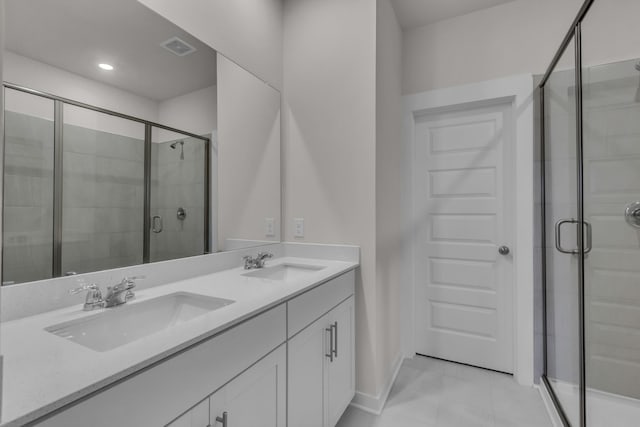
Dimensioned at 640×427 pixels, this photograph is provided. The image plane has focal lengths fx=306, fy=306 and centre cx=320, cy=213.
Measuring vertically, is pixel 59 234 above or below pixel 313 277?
above

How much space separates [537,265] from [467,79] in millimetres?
1400

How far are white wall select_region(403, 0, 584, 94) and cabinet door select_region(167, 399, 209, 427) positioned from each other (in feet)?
7.96

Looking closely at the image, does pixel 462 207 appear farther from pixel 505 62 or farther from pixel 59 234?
pixel 59 234

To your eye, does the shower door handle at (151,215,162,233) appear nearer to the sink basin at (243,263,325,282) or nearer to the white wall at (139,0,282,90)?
the sink basin at (243,263,325,282)

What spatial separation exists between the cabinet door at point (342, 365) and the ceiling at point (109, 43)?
1.33 m

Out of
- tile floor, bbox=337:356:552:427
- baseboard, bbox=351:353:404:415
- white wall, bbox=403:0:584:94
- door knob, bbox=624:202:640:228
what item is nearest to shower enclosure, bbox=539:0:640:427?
door knob, bbox=624:202:640:228

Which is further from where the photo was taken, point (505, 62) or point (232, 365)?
point (505, 62)

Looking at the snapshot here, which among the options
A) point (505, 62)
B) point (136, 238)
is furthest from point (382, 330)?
point (505, 62)

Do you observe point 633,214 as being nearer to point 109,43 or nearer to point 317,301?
point 317,301

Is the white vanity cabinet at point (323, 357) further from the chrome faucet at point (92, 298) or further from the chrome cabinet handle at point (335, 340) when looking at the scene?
the chrome faucet at point (92, 298)

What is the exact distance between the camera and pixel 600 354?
4.66 feet

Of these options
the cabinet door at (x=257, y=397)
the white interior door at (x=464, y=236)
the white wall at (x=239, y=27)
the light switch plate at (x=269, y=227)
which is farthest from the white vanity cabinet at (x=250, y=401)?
the white interior door at (x=464, y=236)

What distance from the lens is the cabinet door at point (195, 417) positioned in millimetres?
737

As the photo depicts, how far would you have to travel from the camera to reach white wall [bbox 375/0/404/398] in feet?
6.14
